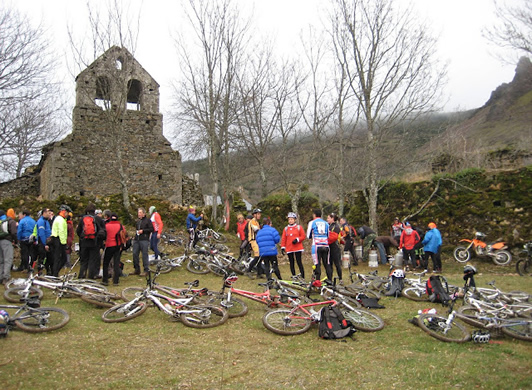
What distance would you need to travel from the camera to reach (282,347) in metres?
5.82

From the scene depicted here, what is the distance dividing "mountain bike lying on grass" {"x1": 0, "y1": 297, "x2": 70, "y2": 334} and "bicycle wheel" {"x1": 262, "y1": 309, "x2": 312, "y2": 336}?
319 cm

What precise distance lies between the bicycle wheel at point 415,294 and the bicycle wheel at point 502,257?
607cm

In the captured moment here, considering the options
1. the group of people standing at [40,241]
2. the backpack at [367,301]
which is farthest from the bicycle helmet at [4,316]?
the backpack at [367,301]

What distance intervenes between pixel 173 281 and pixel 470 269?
6.93 metres

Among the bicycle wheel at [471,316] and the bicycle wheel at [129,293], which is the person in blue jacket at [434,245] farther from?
the bicycle wheel at [129,293]

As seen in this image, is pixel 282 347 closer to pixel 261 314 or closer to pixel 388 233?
pixel 261 314

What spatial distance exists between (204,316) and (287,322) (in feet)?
4.54

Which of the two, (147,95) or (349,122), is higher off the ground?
(147,95)

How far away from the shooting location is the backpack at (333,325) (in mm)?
6109

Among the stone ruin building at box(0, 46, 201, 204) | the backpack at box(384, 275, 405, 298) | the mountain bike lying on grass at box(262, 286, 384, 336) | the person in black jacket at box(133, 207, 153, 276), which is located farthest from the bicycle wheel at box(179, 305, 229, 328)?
the stone ruin building at box(0, 46, 201, 204)

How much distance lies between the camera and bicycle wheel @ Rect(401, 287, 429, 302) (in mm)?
8328

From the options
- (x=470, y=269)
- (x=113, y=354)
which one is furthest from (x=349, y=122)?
(x=113, y=354)

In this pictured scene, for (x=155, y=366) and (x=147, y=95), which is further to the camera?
(x=147, y=95)

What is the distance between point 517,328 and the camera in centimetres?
609
